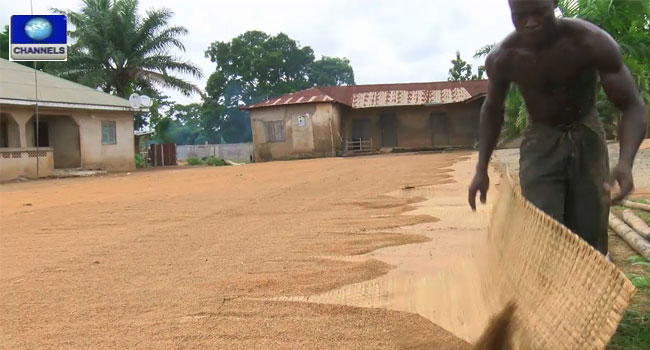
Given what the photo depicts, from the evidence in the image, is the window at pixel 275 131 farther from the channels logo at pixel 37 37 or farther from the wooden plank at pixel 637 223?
the wooden plank at pixel 637 223

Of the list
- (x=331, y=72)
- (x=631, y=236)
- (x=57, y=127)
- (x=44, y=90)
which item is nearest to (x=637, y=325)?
(x=631, y=236)

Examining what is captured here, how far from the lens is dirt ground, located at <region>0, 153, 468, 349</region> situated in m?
2.92

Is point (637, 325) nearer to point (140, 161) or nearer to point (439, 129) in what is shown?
point (140, 161)

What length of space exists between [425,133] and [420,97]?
1.96 metres

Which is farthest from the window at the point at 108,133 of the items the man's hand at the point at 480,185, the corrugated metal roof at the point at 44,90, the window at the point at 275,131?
the man's hand at the point at 480,185

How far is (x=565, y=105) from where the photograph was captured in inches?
108

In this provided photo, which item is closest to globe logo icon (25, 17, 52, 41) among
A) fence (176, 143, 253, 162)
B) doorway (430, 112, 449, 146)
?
fence (176, 143, 253, 162)

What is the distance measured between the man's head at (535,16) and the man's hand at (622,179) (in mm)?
605

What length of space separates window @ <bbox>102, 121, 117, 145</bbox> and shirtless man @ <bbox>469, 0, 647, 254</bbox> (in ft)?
76.9

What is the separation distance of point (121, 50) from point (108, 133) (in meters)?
6.55

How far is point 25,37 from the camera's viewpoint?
21.9 metres

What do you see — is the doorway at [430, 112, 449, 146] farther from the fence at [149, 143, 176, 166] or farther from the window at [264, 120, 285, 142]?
the fence at [149, 143, 176, 166]

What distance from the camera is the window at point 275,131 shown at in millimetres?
33125

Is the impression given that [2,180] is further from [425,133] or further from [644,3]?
[425,133]
